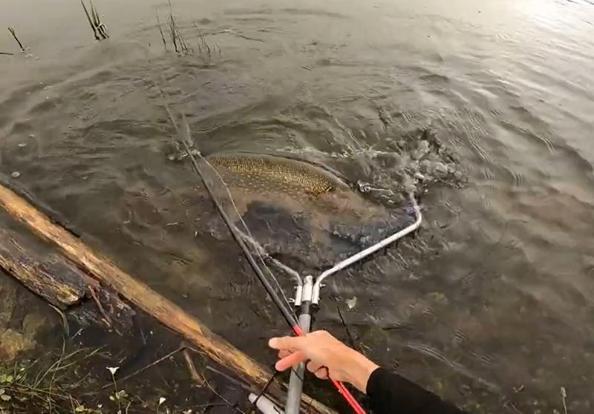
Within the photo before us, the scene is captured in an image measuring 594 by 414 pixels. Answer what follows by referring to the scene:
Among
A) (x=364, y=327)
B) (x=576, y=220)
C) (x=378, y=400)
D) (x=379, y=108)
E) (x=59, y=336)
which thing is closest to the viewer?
(x=378, y=400)

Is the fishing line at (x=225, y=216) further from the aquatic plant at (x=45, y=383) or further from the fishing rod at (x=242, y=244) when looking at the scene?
the aquatic plant at (x=45, y=383)

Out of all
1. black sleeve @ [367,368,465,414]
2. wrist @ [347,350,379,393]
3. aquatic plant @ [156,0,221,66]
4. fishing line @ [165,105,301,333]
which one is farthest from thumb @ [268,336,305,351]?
→ aquatic plant @ [156,0,221,66]

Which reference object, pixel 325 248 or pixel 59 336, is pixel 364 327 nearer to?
pixel 325 248

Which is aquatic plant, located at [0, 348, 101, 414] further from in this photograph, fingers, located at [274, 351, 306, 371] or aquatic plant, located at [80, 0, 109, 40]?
aquatic plant, located at [80, 0, 109, 40]

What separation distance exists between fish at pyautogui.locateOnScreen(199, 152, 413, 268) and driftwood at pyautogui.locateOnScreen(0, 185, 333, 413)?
43.2 inches

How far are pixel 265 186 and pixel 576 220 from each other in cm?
291

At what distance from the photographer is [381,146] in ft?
18.4

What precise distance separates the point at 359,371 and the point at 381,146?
3.61 meters

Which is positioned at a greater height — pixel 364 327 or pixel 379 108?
pixel 379 108

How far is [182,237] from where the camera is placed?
440 cm

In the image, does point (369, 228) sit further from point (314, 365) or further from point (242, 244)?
point (314, 365)

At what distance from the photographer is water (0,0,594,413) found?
3684 millimetres

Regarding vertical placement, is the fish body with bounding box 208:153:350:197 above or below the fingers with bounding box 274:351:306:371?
below

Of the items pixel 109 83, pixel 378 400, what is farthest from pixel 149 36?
pixel 378 400
